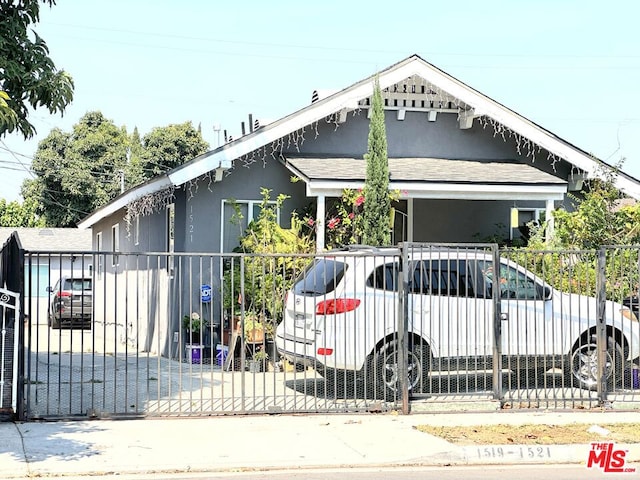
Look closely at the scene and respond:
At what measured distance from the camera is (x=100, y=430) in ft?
32.7

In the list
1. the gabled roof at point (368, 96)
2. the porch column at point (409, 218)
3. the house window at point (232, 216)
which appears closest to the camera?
the gabled roof at point (368, 96)

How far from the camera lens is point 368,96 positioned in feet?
56.9

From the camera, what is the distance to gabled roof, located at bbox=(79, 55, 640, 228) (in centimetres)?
1605

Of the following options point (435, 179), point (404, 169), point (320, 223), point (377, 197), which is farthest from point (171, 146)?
point (377, 197)

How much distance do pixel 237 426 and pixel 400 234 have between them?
8.98m

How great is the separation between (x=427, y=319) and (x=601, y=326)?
2234mm

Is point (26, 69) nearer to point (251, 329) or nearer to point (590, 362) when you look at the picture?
point (251, 329)

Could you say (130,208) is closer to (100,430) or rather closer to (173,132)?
(100,430)

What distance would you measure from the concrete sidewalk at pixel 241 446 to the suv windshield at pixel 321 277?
1651mm

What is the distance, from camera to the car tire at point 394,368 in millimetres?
11384

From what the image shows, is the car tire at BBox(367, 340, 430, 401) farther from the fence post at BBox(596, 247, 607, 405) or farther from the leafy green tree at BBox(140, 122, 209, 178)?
the leafy green tree at BBox(140, 122, 209, 178)

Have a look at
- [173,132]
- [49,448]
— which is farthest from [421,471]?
[173,132]

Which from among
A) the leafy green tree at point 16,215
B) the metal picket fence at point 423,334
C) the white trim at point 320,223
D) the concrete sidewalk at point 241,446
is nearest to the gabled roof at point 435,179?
the white trim at point 320,223

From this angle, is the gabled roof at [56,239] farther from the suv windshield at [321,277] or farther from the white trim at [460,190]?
the suv windshield at [321,277]
